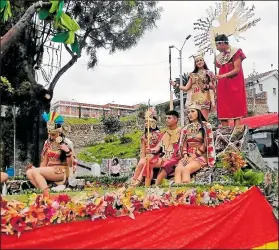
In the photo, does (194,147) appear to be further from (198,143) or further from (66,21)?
(66,21)

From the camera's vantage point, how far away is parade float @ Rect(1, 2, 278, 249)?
9.94 feet

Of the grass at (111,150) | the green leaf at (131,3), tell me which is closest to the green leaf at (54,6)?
the green leaf at (131,3)

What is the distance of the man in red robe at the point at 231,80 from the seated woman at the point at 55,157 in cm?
234

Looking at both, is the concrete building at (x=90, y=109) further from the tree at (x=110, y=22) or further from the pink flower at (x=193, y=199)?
the pink flower at (x=193, y=199)

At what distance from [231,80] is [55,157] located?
2.69 meters

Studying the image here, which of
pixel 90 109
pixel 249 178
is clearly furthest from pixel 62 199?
pixel 90 109

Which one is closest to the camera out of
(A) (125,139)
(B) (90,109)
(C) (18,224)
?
(C) (18,224)

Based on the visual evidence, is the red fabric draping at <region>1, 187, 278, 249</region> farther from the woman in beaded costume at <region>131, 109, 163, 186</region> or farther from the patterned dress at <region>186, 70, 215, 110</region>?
the patterned dress at <region>186, 70, 215, 110</region>

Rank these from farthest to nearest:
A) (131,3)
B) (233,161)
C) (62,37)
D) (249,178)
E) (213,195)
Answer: (131,3) → (233,161) → (249,178) → (62,37) → (213,195)

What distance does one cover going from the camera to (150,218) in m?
3.59

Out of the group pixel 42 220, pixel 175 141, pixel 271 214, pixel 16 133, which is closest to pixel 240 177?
pixel 271 214

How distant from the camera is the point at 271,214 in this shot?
4051 millimetres

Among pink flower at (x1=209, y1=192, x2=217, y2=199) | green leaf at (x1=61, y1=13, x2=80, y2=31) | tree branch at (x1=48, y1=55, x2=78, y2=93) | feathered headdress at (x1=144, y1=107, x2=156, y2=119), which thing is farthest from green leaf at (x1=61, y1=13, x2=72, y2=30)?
tree branch at (x1=48, y1=55, x2=78, y2=93)

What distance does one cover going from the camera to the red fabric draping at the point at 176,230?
305 cm
